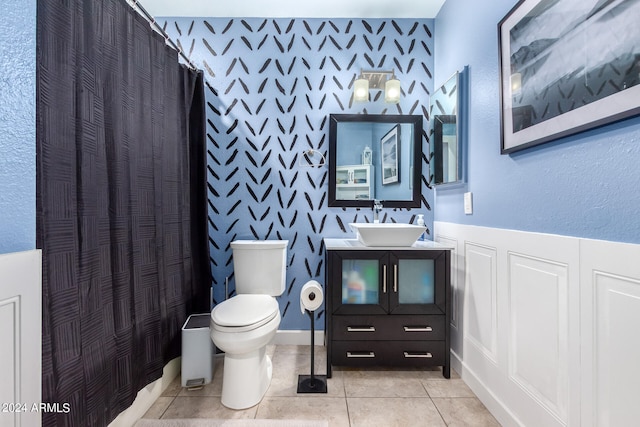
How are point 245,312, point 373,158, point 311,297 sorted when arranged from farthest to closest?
point 373,158, point 311,297, point 245,312

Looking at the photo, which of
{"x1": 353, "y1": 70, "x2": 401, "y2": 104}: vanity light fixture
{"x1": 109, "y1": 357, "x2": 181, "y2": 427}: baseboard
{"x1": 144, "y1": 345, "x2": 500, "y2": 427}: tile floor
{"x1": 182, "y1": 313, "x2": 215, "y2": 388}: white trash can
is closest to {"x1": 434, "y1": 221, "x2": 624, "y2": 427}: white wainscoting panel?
{"x1": 144, "y1": 345, "x2": 500, "y2": 427}: tile floor

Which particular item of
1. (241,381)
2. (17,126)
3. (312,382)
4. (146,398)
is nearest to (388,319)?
(312,382)

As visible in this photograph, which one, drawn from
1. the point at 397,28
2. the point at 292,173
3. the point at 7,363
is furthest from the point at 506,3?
the point at 7,363

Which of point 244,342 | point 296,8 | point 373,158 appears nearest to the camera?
point 244,342

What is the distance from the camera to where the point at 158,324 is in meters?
1.62

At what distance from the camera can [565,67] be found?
1090mm

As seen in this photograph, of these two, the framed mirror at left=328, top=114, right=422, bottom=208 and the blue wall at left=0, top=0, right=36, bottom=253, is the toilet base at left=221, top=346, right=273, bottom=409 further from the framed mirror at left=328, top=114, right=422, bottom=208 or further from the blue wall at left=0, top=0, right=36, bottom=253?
the framed mirror at left=328, top=114, right=422, bottom=208

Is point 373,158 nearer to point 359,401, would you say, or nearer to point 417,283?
point 417,283

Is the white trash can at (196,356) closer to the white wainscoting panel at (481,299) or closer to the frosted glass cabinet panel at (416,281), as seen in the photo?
the frosted glass cabinet panel at (416,281)

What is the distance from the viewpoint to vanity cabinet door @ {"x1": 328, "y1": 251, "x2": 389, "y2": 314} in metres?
1.91

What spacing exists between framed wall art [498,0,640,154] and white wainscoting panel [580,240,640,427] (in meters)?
0.44

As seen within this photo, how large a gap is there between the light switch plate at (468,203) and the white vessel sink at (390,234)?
10.7 inches

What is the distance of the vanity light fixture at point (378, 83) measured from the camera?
2.28 metres

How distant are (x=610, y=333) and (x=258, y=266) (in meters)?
1.80
